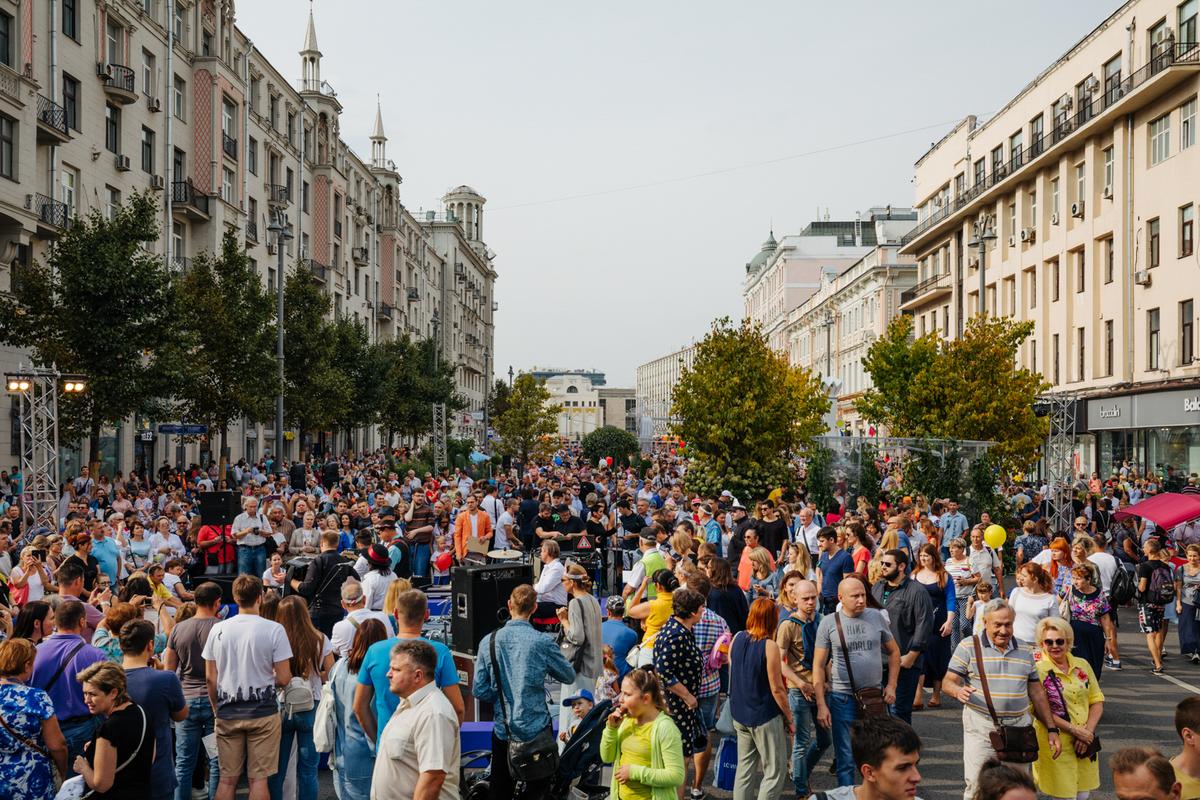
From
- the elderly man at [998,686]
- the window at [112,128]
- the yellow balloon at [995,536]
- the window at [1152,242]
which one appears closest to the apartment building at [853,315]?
the window at [1152,242]

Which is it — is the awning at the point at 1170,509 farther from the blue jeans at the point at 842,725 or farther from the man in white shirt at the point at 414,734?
the man in white shirt at the point at 414,734

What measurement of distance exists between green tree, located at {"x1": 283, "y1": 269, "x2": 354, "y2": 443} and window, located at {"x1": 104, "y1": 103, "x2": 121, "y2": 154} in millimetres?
9001

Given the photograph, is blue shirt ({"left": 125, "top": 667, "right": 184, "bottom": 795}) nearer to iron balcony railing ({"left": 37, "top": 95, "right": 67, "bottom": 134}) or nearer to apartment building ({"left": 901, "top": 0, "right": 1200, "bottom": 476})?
iron balcony railing ({"left": 37, "top": 95, "right": 67, "bottom": 134})

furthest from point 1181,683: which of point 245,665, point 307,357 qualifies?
point 307,357

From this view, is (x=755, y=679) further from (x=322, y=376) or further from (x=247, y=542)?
(x=322, y=376)

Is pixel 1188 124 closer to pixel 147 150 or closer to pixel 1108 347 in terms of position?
pixel 1108 347

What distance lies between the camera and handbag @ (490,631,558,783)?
671 cm

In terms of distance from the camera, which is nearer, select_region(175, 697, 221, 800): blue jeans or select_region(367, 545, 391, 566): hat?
select_region(175, 697, 221, 800): blue jeans

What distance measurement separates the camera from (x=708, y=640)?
827 cm

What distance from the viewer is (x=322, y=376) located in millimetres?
40094

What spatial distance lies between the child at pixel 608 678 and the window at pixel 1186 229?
27.3 meters

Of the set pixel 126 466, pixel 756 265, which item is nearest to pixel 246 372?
pixel 126 466

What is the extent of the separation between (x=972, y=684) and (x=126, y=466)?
3121 centimetres

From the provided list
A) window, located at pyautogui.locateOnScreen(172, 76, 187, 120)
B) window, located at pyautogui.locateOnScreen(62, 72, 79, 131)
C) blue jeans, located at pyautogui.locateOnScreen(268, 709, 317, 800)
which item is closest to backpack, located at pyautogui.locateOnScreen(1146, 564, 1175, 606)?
blue jeans, located at pyautogui.locateOnScreen(268, 709, 317, 800)
